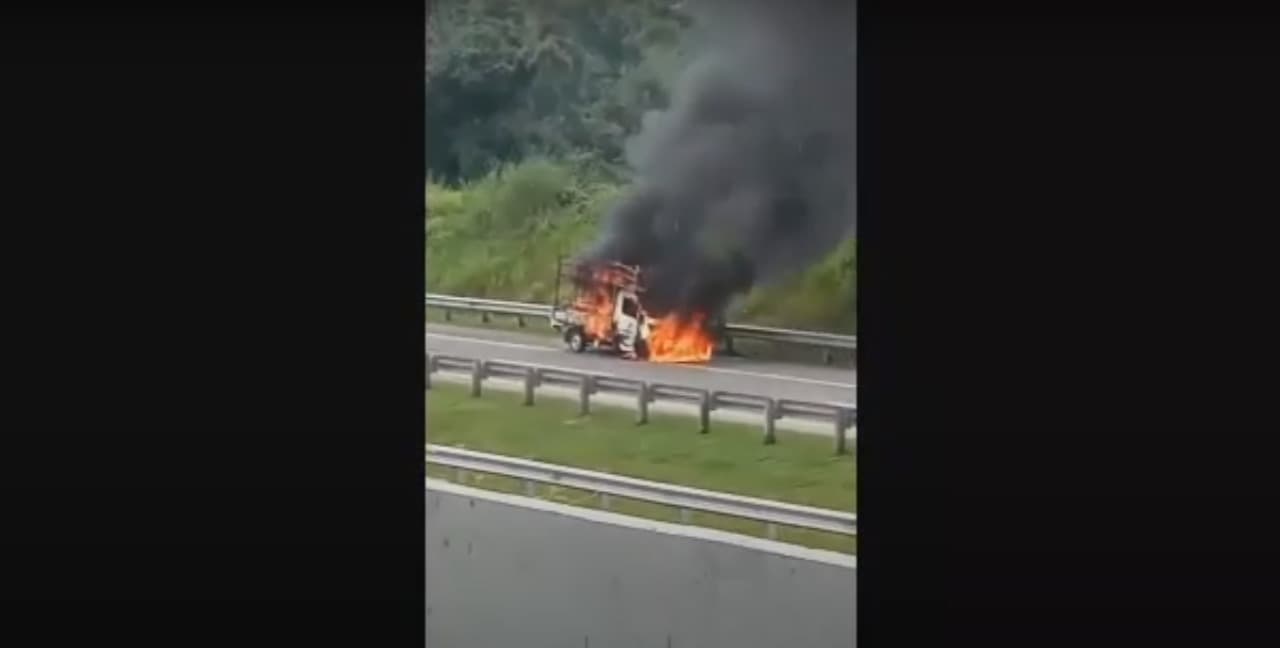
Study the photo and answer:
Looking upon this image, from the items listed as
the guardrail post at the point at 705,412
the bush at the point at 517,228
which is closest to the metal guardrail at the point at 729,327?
the bush at the point at 517,228

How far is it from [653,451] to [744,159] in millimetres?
614

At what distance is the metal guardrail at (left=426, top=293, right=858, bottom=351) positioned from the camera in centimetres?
298

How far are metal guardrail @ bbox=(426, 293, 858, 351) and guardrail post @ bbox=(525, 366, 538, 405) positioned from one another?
103mm

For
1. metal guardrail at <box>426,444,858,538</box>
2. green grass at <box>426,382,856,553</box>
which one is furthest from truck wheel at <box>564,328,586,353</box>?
metal guardrail at <box>426,444,858,538</box>

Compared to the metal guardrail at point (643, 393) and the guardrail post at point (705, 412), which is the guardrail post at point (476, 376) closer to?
the metal guardrail at point (643, 393)

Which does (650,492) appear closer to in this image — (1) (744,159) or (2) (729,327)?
(2) (729,327)

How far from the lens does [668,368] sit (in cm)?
305

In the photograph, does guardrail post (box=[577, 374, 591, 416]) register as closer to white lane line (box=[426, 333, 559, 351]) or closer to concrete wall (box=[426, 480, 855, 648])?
white lane line (box=[426, 333, 559, 351])

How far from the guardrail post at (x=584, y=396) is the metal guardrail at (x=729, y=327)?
0.16m
